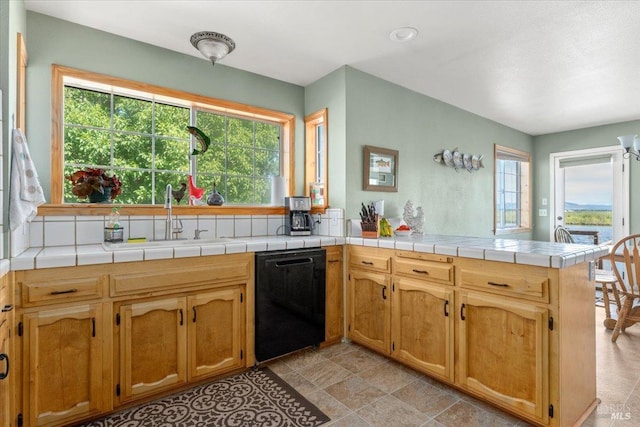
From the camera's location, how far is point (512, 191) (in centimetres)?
512

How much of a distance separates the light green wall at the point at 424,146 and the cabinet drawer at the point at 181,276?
1.07 meters

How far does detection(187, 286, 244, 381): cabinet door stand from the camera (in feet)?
6.69

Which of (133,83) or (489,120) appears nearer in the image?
(133,83)

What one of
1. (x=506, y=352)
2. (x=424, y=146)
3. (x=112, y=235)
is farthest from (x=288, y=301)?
(x=424, y=146)

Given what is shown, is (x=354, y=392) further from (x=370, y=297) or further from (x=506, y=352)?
(x=506, y=352)

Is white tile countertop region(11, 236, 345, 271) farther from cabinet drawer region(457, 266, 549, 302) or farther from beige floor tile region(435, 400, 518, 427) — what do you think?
beige floor tile region(435, 400, 518, 427)

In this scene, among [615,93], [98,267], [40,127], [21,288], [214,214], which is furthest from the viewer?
[615,93]

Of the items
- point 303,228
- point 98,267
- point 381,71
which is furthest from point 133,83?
point 381,71

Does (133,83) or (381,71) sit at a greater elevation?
(381,71)

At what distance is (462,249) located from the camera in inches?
76.4

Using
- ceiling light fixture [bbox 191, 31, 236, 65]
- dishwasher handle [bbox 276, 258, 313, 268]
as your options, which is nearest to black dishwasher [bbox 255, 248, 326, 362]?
dishwasher handle [bbox 276, 258, 313, 268]

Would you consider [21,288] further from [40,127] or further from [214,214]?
[214,214]

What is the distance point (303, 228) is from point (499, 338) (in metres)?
1.69

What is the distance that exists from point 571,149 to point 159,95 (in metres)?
5.57
